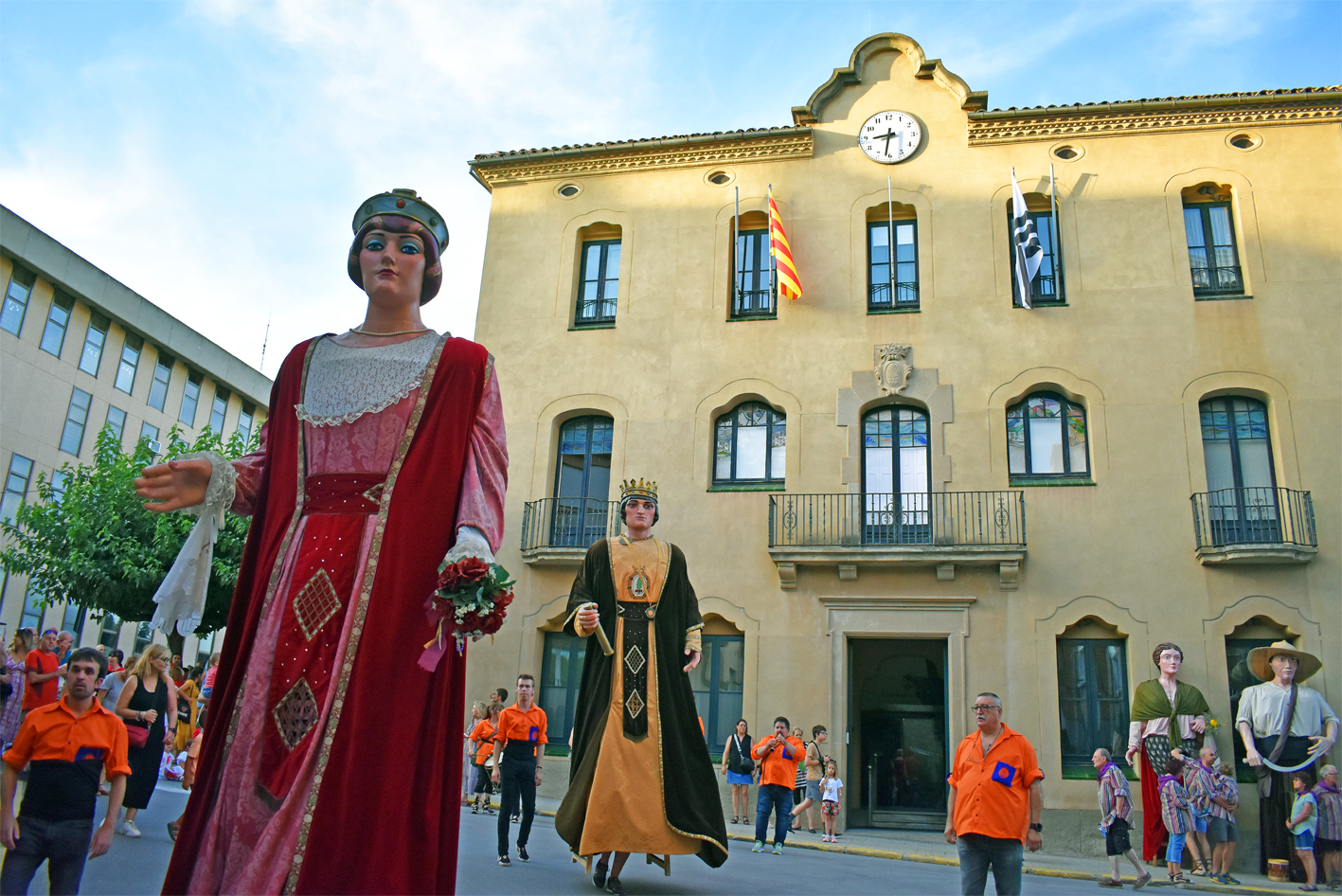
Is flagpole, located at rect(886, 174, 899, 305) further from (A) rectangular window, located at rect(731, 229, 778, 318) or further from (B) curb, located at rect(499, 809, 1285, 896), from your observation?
(B) curb, located at rect(499, 809, 1285, 896)

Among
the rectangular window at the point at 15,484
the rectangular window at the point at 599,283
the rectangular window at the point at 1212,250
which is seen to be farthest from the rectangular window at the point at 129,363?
the rectangular window at the point at 1212,250

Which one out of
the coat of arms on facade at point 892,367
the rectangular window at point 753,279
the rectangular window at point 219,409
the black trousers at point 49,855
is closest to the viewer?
the black trousers at point 49,855

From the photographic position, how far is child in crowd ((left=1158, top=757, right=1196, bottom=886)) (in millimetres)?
12789

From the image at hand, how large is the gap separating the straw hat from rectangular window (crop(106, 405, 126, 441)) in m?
34.0

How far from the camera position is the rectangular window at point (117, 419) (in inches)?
1356

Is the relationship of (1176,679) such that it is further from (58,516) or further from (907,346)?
(58,516)

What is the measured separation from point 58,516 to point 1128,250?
74.1 ft

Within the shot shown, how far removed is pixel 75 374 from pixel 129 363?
280 centimetres

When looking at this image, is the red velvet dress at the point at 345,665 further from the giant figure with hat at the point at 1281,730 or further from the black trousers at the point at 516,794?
the giant figure with hat at the point at 1281,730

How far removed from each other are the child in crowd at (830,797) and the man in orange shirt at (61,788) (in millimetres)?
11602

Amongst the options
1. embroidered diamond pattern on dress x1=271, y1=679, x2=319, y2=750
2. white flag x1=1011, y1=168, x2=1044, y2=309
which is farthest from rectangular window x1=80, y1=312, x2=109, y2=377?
embroidered diamond pattern on dress x1=271, y1=679, x2=319, y2=750

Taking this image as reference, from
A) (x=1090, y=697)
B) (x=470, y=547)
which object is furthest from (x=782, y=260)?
(x=470, y=547)

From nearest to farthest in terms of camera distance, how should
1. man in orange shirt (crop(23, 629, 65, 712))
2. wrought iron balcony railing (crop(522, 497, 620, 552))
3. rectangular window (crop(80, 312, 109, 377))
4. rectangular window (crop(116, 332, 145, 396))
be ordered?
man in orange shirt (crop(23, 629, 65, 712)) → wrought iron balcony railing (crop(522, 497, 620, 552)) → rectangular window (crop(80, 312, 109, 377)) → rectangular window (crop(116, 332, 145, 396))

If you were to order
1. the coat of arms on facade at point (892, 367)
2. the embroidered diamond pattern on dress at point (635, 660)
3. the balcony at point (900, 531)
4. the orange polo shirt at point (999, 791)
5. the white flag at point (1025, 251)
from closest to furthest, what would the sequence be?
the orange polo shirt at point (999, 791) → the embroidered diamond pattern on dress at point (635, 660) → the balcony at point (900, 531) → the white flag at point (1025, 251) → the coat of arms on facade at point (892, 367)
